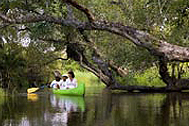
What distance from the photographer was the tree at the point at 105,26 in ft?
39.0

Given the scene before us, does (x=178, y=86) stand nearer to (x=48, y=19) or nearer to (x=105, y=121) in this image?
(x=48, y=19)

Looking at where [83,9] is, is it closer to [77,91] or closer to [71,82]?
[77,91]

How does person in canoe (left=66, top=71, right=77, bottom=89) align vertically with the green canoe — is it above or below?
above

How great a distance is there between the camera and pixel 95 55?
22953 millimetres

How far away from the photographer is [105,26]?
12.4 metres

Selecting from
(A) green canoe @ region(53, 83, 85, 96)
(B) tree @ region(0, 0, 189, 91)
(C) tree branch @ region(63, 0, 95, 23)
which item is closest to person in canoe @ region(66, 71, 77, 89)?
(A) green canoe @ region(53, 83, 85, 96)

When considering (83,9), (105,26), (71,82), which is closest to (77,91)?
(71,82)

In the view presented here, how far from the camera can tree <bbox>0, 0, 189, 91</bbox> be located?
1189cm

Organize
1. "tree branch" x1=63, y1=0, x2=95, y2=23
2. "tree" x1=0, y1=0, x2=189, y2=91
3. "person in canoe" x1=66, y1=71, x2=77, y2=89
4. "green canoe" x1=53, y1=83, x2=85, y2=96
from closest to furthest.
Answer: "tree" x1=0, y1=0, x2=189, y2=91
"tree branch" x1=63, y1=0, x2=95, y2=23
"green canoe" x1=53, y1=83, x2=85, y2=96
"person in canoe" x1=66, y1=71, x2=77, y2=89

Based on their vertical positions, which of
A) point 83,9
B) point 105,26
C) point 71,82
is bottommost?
point 71,82

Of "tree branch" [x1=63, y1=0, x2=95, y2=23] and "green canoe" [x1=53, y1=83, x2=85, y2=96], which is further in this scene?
"green canoe" [x1=53, y1=83, x2=85, y2=96]

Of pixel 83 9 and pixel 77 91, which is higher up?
pixel 83 9

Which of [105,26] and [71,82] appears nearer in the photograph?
[105,26]

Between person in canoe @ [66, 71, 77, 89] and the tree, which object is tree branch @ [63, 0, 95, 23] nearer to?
the tree
